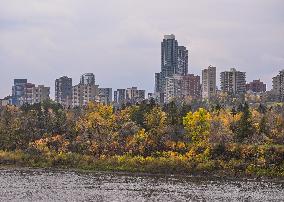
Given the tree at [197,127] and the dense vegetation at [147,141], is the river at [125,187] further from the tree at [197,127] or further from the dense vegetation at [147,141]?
the tree at [197,127]

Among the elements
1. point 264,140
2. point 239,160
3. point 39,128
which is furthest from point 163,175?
point 39,128

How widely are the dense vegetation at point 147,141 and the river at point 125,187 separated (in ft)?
25.4

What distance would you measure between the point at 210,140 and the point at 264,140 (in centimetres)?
1346

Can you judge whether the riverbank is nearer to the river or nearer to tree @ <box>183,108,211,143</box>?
the river

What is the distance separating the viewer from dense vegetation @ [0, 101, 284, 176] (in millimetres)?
108562

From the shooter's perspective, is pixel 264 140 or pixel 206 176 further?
pixel 264 140

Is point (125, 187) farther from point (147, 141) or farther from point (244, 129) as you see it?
point (244, 129)

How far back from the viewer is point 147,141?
12425cm

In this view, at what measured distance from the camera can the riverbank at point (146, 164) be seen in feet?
341

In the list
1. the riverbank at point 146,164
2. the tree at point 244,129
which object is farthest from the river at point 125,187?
the tree at point 244,129

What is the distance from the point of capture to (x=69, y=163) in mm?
115750

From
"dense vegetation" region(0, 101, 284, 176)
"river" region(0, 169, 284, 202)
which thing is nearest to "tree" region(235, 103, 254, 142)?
"dense vegetation" region(0, 101, 284, 176)

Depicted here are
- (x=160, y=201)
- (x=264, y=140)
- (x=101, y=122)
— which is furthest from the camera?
(x=101, y=122)

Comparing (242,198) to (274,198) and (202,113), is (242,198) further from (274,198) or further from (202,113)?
(202,113)
